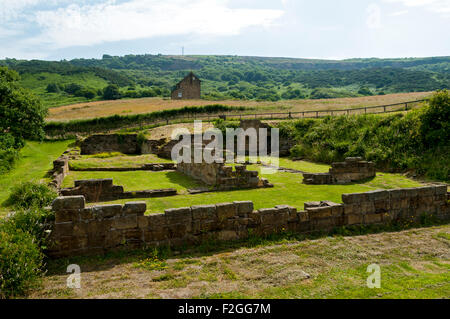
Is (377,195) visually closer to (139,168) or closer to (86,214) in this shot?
(86,214)

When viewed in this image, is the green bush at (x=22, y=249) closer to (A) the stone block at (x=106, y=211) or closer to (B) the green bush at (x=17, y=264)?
(B) the green bush at (x=17, y=264)

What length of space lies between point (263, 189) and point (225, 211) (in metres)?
7.53

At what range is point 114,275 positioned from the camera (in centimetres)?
785

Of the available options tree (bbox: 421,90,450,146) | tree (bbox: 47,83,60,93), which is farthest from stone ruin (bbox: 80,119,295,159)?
tree (bbox: 47,83,60,93)

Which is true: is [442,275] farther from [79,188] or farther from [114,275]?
[79,188]

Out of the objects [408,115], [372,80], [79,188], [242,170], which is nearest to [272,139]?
[408,115]

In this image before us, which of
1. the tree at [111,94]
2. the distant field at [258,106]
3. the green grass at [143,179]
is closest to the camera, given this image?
the green grass at [143,179]

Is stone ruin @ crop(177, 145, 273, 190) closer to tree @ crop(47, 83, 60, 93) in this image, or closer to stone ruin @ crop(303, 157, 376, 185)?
stone ruin @ crop(303, 157, 376, 185)

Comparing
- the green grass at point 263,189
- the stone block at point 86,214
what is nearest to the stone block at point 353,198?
the green grass at point 263,189

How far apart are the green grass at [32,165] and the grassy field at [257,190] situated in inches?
107

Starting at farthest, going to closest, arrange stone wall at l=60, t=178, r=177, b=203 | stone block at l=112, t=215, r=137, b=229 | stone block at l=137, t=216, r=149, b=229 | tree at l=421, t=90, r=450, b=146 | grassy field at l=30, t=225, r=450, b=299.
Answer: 1. tree at l=421, t=90, r=450, b=146
2. stone wall at l=60, t=178, r=177, b=203
3. stone block at l=137, t=216, r=149, b=229
4. stone block at l=112, t=215, r=137, b=229
5. grassy field at l=30, t=225, r=450, b=299

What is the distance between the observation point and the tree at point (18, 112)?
97.7 feet

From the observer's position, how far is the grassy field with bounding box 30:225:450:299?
7086 mm

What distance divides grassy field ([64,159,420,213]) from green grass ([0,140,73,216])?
271 cm
